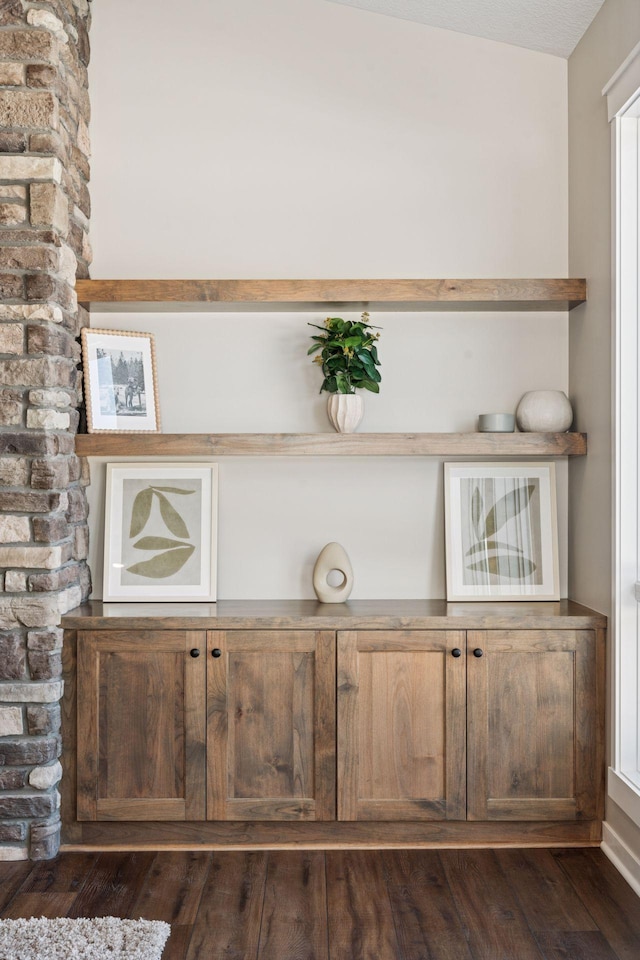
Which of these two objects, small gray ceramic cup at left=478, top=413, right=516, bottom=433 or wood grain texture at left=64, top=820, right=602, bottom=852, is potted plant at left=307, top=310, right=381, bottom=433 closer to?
small gray ceramic cup at left=478, top=413, right=516, bottom=433

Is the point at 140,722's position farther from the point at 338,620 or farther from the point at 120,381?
the point at 120,381

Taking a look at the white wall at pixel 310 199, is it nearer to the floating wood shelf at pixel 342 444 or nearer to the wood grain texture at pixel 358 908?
the floating wood shelf at pixel 342 444

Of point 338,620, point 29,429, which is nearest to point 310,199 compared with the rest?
point 29,429

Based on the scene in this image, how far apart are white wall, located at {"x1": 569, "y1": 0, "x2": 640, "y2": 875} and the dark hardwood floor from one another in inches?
13.1

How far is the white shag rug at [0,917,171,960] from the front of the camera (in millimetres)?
2145

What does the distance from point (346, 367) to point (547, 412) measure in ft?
2.58

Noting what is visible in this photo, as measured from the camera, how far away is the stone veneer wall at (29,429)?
278 centimetres

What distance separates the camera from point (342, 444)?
9.90 ft

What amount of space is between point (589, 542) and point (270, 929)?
1.72 metres

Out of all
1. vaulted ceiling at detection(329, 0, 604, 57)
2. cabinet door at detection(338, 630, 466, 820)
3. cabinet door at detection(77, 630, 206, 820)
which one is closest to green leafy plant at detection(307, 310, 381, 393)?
cabinet door at detection(338, 630, 466, 820)

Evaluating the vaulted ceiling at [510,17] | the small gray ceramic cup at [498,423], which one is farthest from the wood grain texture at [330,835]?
Result: the vaulted ceiling at [510,17]

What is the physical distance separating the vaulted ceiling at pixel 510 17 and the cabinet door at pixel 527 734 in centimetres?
223

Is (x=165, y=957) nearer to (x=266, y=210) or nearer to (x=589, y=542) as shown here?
(x=589, y=542)

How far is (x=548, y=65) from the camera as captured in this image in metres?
3.27
